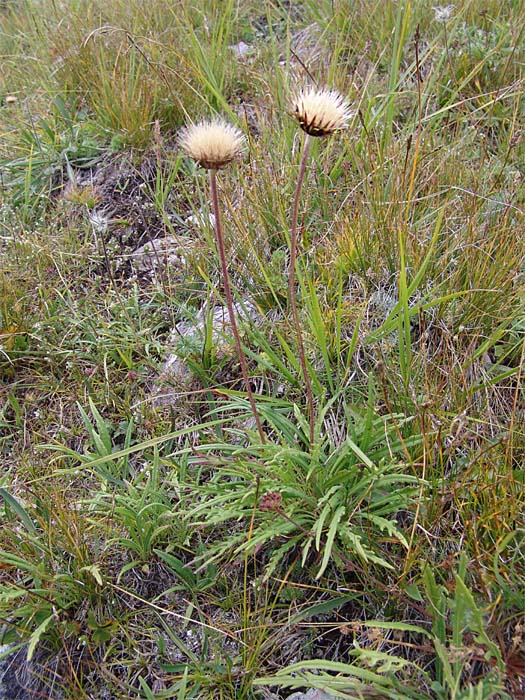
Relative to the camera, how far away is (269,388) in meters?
2.03

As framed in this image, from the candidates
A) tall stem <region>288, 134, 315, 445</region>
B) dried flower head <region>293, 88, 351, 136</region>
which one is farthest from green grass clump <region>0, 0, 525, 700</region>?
dried flower head <region>293, 88, 351, 136</region>

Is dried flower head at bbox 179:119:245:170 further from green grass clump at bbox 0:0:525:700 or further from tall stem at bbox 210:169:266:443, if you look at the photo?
green grass clump at bbox 0:0:525:700

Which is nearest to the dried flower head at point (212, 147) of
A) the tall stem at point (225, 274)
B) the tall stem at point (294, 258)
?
the tall stem at point (225, 274)

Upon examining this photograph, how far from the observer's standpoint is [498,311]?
192cm

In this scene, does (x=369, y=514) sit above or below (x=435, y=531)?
above

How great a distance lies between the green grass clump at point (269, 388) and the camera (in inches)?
59.0

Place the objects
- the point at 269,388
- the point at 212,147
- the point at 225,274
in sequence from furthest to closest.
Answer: the point at 269,388 < the point at 225,274 < the point at 212,147

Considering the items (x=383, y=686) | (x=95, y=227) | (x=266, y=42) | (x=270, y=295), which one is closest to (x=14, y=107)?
(x=95, y=227)

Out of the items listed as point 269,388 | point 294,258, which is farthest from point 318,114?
point 269,388

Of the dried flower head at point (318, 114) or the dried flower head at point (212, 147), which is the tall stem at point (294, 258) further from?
the dried flower head at point (212, 147)

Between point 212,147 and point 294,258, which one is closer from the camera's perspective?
point 212,147

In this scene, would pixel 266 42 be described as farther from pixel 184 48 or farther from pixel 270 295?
pixel 270 295

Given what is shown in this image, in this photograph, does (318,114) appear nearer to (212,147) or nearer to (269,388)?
(212,147)

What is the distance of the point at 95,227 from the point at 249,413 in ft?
4.51
